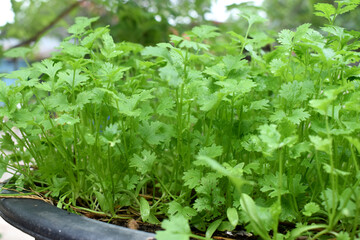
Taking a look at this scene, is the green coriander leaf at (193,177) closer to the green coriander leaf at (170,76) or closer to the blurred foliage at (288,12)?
the green coriander leaf at (170,76)

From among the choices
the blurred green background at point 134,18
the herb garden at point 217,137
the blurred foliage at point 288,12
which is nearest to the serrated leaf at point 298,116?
the herb garden at point 217,137

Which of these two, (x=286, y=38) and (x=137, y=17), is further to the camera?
(x=137, y=17)

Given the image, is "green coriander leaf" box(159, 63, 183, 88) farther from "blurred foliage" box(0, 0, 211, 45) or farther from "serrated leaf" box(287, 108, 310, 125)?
"blurred foliage" box(0, 0, 211, 45)

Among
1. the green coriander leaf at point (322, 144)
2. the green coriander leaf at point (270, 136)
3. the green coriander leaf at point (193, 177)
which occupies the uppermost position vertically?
the green coriander leaf at point (270, 136)

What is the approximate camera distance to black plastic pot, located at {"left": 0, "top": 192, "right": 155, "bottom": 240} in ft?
1.73

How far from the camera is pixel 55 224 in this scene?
0.57 meters

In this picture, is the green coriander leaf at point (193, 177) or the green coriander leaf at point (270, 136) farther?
the green coriander leaf at point (193, 177)

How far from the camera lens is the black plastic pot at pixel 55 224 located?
1.73 feet

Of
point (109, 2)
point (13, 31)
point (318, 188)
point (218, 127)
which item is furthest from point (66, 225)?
point (13, 31)

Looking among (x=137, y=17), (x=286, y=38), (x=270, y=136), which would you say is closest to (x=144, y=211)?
(x=270, y=136)

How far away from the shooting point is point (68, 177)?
78 centimetres

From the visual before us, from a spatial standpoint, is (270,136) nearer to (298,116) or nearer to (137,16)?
(298,116)

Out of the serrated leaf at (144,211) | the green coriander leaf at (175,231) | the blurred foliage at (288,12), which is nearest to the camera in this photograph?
the green coriander leaf at (175,231)

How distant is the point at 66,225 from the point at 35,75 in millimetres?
432
